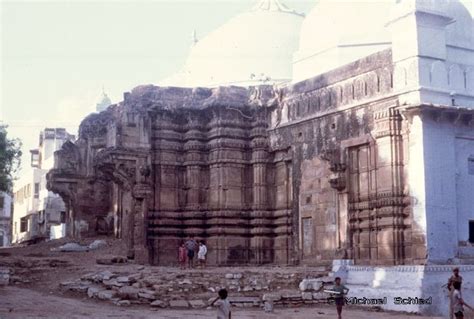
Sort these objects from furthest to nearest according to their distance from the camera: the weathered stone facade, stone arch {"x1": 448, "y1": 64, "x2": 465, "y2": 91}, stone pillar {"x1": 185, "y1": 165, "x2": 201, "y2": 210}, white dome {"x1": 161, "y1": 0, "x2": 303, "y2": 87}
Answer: white dome {"x1": 161, "y1": 0, "x2": 303, "y2": 87}
stone pillar {"x1": 185, "y1": 165, "x2": 201, "y2": 210}
the weathered stone facade
stone arch {"x1": 448, "y1": 64, "x2": 465, "y2": 91}

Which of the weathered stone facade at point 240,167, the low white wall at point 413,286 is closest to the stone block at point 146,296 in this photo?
the low white wall at point 413,286

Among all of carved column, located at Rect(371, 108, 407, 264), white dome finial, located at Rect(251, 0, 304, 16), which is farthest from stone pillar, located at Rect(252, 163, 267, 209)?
white dome finial, located at Rect(251, 0, 304, 16)

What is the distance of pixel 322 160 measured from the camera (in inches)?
824

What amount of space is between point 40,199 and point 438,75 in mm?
37183

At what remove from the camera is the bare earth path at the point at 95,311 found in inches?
551

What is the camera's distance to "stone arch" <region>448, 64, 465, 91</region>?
1838 cm

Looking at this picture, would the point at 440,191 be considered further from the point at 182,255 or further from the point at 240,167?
the point at 182,255

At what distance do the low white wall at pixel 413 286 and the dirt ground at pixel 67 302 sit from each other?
0.47 metres

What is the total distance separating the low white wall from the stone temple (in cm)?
4

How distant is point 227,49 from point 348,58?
1042 cm

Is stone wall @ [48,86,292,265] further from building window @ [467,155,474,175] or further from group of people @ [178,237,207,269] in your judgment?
building window @ [467,155,474,175]

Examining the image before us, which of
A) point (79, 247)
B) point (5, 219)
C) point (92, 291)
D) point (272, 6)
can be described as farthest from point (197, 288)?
point (5, 219)

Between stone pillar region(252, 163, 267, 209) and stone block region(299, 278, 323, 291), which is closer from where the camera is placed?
stone block region(299, 278, 323, 291)

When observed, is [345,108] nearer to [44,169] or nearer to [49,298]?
[49,298]
